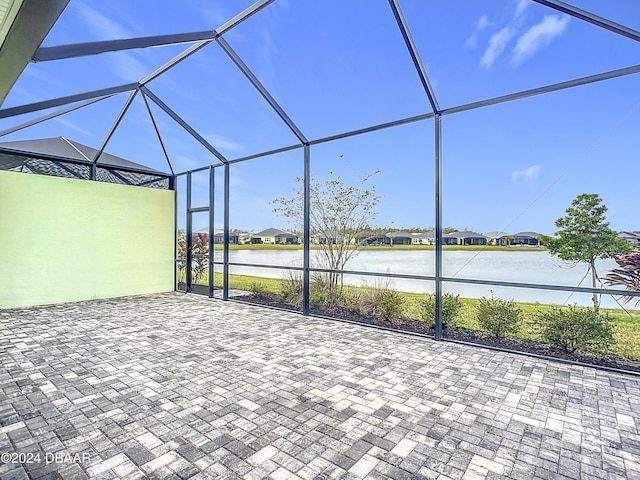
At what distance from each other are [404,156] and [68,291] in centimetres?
717

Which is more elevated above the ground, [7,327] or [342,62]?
[342,62]

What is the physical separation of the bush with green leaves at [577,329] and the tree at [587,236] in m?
0.14

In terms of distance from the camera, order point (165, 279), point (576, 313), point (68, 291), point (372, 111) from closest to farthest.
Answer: point (576, 313)
point (372, 111)
point (68, 291)
point (165, 279)

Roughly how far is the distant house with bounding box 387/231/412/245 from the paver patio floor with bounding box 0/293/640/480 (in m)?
1.72

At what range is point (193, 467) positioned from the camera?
2.08 meters

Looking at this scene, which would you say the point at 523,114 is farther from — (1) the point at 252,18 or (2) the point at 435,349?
(1) the point at 252,18

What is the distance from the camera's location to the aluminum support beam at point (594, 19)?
3207mm

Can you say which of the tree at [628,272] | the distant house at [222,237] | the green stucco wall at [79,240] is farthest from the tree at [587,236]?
the green stucco wall at [79,240]

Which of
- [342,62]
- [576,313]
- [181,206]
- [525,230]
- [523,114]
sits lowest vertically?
[576,313]

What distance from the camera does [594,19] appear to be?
326 cm

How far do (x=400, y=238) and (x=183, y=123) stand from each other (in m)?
4.67

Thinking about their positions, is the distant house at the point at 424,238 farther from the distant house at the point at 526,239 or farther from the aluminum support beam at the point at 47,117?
the aluminum support beam at the point at 47,117

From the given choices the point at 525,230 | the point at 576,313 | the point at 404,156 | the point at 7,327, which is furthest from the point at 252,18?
the point at 7,327

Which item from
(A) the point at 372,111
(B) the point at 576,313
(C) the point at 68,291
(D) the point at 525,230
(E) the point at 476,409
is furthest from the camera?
(C) the point at 68,291
